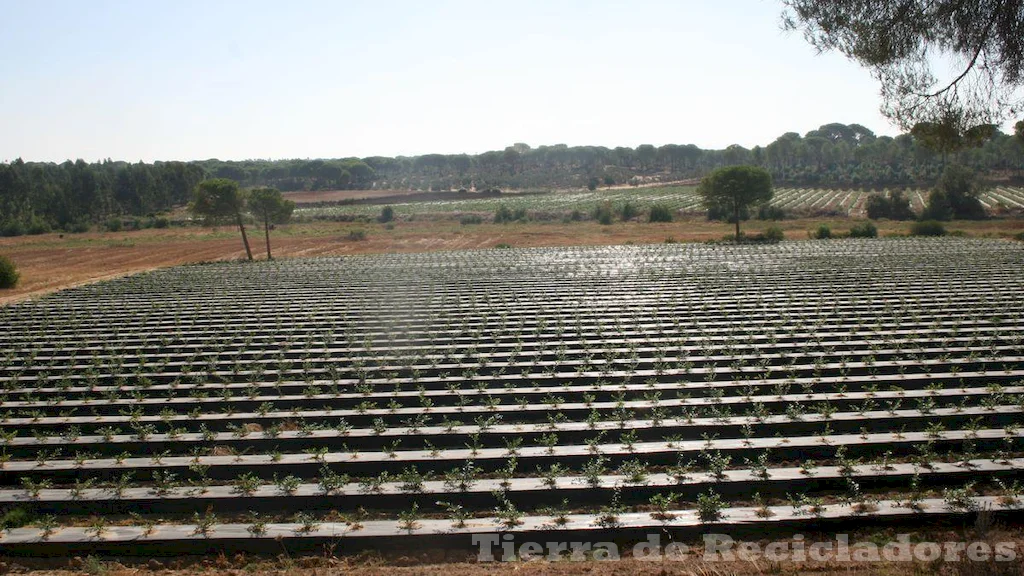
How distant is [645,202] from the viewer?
7462cm

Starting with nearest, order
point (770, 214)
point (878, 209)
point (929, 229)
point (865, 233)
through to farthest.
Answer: point (865, 233) → point (929, 229) → point (878, 209) → point (770, 214)

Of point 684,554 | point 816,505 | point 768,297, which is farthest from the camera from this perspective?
point 768,297

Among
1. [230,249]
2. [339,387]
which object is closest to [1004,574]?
[339,387]

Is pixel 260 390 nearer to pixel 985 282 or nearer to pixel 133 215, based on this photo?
pixel 985 282

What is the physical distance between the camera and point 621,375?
7.18m

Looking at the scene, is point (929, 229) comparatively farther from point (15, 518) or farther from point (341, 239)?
point (15, 518)

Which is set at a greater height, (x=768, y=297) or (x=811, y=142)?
(x=811, y=142)

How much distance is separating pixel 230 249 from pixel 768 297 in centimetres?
3872

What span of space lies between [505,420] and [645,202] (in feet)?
233

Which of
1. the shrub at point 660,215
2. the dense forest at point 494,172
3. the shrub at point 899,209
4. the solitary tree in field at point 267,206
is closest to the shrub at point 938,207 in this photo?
the shrub at point 899,209

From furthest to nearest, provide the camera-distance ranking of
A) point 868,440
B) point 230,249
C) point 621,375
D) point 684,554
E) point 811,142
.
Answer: point 811,142 < point 230,249 < point 621,375 < point 868,440 < point 684,554

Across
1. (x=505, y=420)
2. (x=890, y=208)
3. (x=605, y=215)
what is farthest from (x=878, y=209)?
(x=505, y=420)

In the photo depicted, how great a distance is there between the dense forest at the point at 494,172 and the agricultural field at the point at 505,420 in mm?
43689

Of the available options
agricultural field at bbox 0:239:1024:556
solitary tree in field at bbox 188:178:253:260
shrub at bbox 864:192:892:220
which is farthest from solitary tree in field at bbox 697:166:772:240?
solitary tree in field at bbox 188:178:253:260
